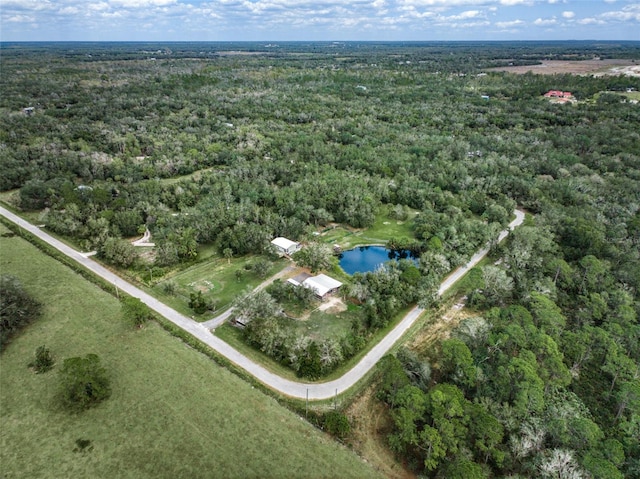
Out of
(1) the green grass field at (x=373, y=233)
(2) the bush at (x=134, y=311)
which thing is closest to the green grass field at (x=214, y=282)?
(2) the bush at (x=134, y=311)

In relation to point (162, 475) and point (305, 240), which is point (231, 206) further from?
point (162, 475)

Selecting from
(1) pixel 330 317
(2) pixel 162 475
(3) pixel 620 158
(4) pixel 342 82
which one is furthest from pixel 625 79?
(2) pixel 162 475

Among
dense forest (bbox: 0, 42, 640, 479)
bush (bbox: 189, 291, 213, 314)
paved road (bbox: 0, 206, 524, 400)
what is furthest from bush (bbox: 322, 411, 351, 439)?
bush (bbox: 189, 291, 213, 314)

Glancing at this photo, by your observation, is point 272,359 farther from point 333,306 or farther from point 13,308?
point 13,308

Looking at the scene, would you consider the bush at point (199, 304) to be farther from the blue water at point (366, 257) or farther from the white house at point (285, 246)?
the blue water at point (366, 257)

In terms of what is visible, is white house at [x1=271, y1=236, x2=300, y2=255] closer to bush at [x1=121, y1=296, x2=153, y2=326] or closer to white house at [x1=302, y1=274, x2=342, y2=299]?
white house at [x1=302, y1=274, x2=342, y2=299]

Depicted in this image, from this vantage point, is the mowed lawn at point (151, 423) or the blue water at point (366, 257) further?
the blue water at point (366, 257)
